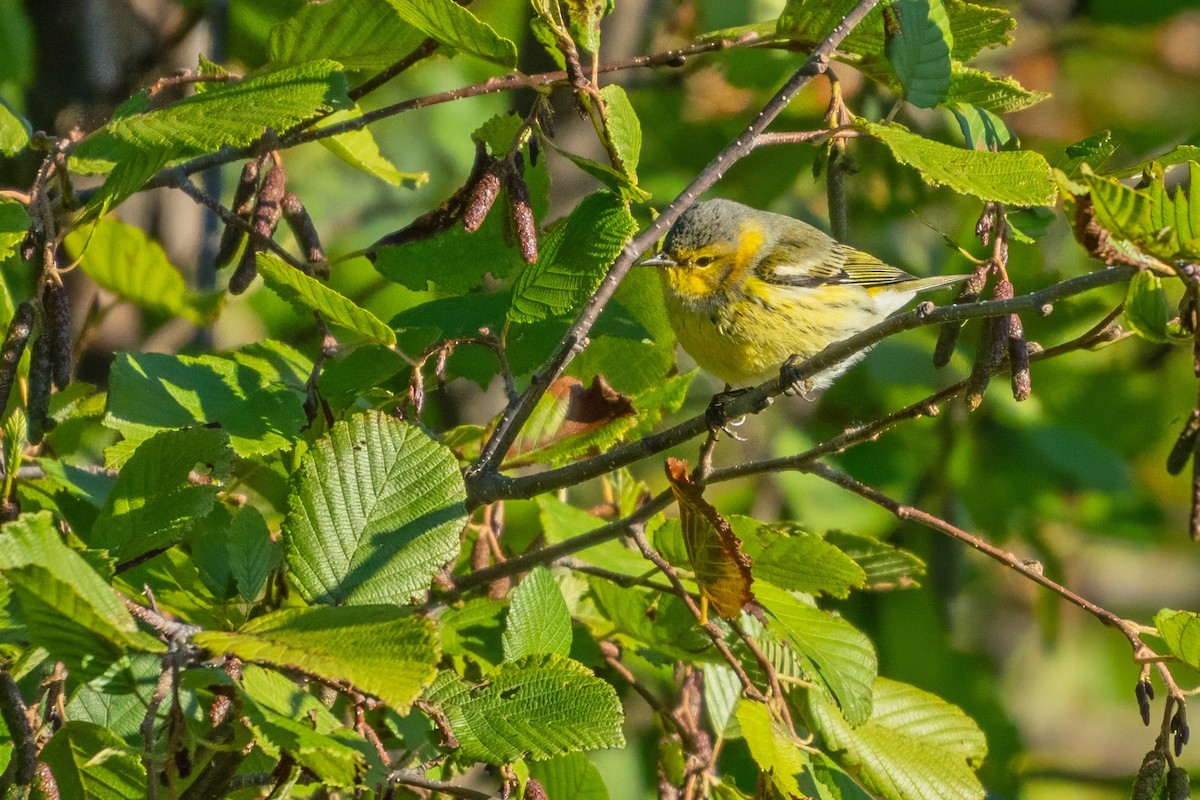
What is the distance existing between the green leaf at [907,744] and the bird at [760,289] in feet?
2.96

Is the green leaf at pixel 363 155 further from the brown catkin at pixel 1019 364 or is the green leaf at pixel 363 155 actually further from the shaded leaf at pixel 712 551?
the brown catkin at pixel 1019 364

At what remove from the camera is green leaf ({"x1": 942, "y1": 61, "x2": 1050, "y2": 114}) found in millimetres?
1700

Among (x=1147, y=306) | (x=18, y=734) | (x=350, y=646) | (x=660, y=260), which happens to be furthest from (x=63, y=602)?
(x=660, y=260)

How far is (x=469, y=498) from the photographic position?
1545 millimetres

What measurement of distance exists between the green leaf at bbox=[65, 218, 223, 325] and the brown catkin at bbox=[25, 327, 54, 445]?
1.79ft

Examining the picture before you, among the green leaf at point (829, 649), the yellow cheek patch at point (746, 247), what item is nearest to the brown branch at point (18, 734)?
the green leaf at point (829, 649)

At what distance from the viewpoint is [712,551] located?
1.50 metres

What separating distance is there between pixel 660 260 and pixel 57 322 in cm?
147

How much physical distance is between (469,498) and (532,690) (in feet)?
1.00

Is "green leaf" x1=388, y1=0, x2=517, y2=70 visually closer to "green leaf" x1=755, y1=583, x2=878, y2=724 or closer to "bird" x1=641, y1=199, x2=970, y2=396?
"green leaf" x1=755, y1=583, x2=878, y2=724

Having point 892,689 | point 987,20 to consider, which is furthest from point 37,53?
point 892,689

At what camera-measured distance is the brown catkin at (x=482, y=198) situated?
1547 millimetres

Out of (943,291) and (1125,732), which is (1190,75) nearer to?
(943,291)

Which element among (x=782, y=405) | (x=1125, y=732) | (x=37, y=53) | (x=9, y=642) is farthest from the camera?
(x=1125, y=732)
